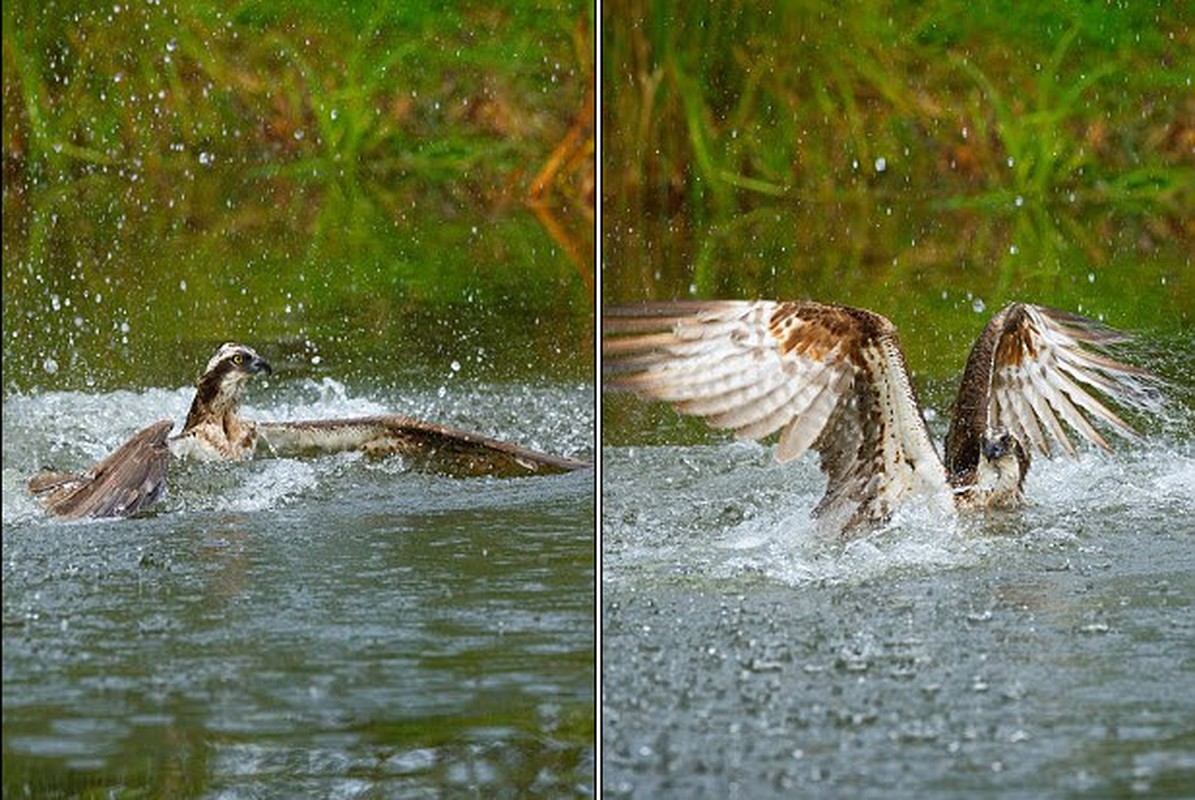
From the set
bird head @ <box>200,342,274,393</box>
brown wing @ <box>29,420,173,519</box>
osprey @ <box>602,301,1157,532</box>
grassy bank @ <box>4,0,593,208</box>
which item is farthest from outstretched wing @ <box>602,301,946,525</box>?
brown wing @ <box>29,420,173,519</box>

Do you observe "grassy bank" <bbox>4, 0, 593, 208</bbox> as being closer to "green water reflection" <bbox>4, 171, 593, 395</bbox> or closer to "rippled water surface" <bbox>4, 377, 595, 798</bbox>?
"green water reflection" <bbox>4, 171, 593, 395</bbox>

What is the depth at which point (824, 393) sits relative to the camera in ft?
8.15

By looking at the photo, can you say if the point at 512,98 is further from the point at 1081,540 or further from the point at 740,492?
the point at 1081,540

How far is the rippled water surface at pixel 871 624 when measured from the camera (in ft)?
8.11

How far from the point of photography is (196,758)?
238 cm

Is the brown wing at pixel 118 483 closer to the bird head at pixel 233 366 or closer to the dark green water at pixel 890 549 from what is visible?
the bird head at pixel 233 366

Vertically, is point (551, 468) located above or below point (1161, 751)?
above

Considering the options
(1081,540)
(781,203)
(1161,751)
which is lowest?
(1161,751)

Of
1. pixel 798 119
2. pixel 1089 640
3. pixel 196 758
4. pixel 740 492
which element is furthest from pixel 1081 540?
pixel 196 758

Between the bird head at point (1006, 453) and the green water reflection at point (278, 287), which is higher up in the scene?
the green water reflection at point (278, 287)

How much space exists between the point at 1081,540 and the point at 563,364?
0.65m

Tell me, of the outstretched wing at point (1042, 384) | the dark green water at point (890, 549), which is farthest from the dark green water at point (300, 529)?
the outstretched wing at point (1042, 384)

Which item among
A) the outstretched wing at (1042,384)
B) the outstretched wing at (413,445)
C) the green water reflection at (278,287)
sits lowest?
the outstretched wing at (413,445)

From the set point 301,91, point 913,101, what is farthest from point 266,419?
point 913,101
